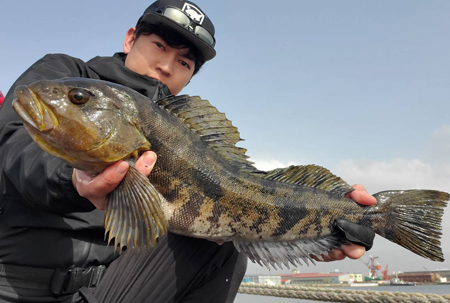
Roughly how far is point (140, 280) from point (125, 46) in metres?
3.03

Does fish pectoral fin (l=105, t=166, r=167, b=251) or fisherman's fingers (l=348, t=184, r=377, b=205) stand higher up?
fisherman's fingers (l=348, t=184, r=377, b=205)

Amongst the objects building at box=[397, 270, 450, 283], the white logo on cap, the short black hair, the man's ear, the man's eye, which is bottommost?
building at box=[397, 270, 450, 283]

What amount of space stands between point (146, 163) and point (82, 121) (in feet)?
1.47

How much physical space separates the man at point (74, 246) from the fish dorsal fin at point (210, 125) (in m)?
0.51

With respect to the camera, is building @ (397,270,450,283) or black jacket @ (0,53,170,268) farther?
building @ (397,270,450,283)

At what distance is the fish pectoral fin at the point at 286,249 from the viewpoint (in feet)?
8.19

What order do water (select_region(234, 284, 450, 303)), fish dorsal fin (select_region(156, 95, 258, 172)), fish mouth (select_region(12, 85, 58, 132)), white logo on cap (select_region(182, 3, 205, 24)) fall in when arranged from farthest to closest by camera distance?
1. water (select_region(234, 284, 450, 303))
2. white logo on cap (select_region(182, 3, 205, 24))
3. fish dorsal fin (select_region(156, 95, 258, 172))
4. fish mouth (select_region(12, 85, 58, 132))

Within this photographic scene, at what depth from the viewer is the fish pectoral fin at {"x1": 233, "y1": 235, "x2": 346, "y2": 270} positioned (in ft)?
8.19

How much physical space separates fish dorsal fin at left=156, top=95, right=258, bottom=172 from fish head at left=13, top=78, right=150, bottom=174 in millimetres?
356

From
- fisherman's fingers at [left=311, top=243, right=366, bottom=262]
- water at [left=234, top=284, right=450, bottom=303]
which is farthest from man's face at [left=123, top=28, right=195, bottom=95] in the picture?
water at [left=234, top=284, right=450, bottom=303]

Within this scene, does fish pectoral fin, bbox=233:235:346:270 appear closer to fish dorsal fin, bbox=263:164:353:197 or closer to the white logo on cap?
fish dorsal fin, bbox=263:164:353:197

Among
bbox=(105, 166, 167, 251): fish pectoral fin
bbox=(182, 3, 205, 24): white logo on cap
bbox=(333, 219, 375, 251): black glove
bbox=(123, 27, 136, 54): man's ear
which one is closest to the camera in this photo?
bbox=(105, 166, 167, 251): fish pectoral fin

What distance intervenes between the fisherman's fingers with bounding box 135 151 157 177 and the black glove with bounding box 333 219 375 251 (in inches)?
67.1

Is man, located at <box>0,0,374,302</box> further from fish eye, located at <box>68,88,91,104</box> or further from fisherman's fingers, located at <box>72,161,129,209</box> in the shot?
fish eye, located at <box>68,88,91,104</box>
